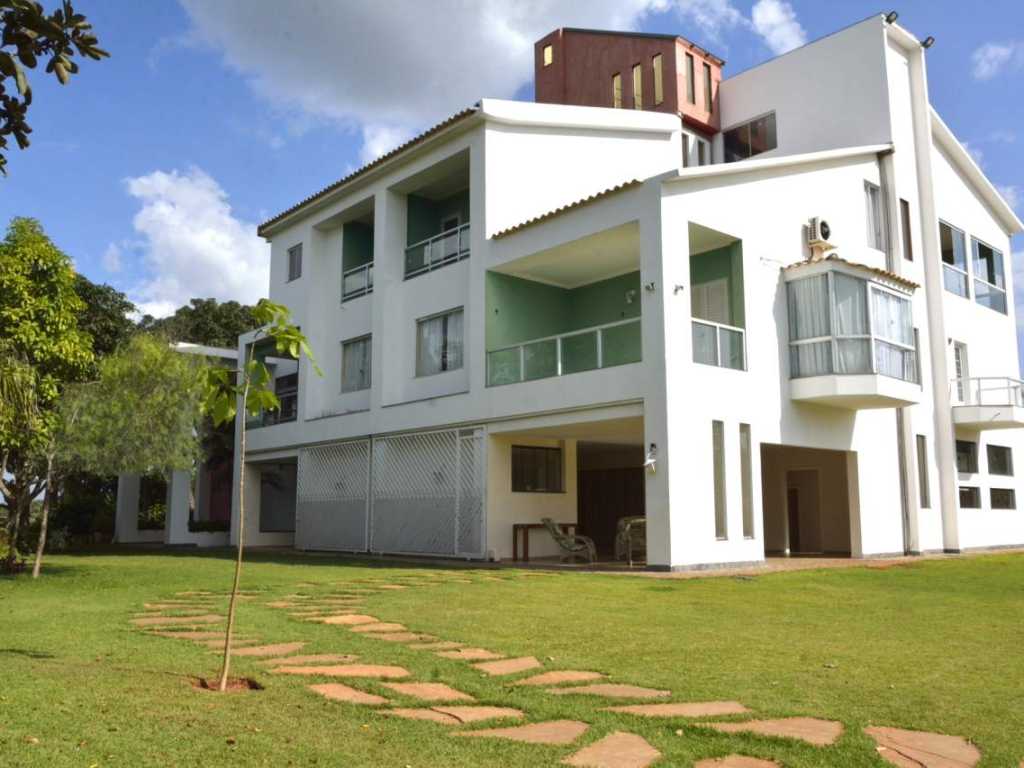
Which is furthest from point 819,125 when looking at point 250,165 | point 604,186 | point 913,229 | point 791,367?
point 250,165

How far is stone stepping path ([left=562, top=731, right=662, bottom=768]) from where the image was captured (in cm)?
378

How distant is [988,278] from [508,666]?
23133mm

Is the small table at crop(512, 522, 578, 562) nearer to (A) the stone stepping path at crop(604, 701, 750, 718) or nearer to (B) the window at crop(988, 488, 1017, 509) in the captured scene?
(B) the window at crop(988, 488, 1017, 509)

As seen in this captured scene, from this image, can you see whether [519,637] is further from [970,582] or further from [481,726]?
[970,582]

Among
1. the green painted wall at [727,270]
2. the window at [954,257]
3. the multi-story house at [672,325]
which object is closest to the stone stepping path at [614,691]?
the multi-story house at [672,325]

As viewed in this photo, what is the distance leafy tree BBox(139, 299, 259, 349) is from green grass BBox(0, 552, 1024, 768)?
2854cm

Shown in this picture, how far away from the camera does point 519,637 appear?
7.36m

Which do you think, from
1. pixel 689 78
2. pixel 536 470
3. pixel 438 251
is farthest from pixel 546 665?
pixel 689 78

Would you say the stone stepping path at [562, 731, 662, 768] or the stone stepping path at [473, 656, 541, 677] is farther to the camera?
the stone stepping path at [473, 656, 541, 677]

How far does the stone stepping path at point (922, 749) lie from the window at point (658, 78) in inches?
886

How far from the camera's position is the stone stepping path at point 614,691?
5086 millimetres

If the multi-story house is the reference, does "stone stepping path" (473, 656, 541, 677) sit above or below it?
below

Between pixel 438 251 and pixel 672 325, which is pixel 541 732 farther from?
pixel 438 251

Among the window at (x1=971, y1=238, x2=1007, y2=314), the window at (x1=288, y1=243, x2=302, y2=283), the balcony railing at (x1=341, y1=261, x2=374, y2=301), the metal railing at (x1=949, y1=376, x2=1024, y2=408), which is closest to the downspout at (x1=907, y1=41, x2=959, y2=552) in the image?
the metal railing at (x1=949, y1=376, x2=1024, y2=408)
